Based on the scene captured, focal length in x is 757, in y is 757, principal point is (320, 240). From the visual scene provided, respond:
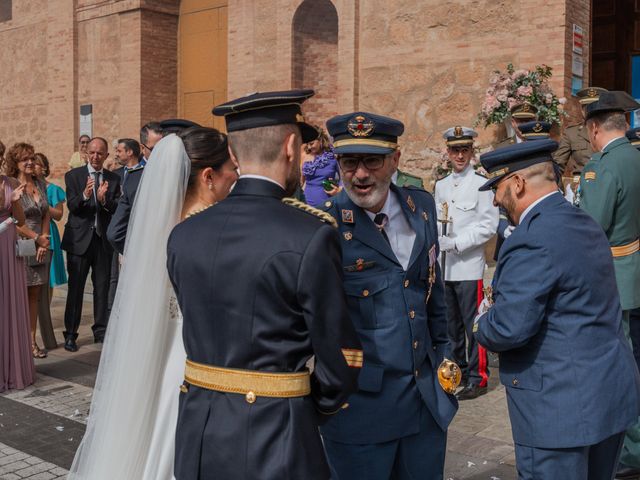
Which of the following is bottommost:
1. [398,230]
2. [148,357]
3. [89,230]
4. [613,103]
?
[148,357]

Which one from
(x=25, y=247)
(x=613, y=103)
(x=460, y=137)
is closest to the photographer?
(x=613, y=103)

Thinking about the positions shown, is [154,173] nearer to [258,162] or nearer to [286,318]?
[258,162]

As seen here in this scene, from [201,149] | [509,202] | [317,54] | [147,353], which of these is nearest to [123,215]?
[201,149]

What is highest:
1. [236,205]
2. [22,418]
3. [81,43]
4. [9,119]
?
[81,43]

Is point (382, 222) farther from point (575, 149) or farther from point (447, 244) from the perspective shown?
point (575, 149)

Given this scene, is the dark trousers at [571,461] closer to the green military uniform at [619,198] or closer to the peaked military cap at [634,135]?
the green military uniform at [619,198]

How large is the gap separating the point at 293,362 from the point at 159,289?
4.19 ft

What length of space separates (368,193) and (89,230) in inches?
239

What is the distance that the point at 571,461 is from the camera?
3.00m

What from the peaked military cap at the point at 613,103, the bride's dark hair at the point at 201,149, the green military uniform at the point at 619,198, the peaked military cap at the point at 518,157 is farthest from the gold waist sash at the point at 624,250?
the bride's dark hair at the point at 201,149

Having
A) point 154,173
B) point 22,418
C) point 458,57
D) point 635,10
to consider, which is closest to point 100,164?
point 22,418

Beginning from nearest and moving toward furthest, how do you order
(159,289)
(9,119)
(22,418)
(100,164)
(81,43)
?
1. (159,289)
2. (22,418)
3. (100,164)
4. (81,43)
5. (9,119)

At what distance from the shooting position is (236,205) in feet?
8.08

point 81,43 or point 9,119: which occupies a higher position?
point 81,43
